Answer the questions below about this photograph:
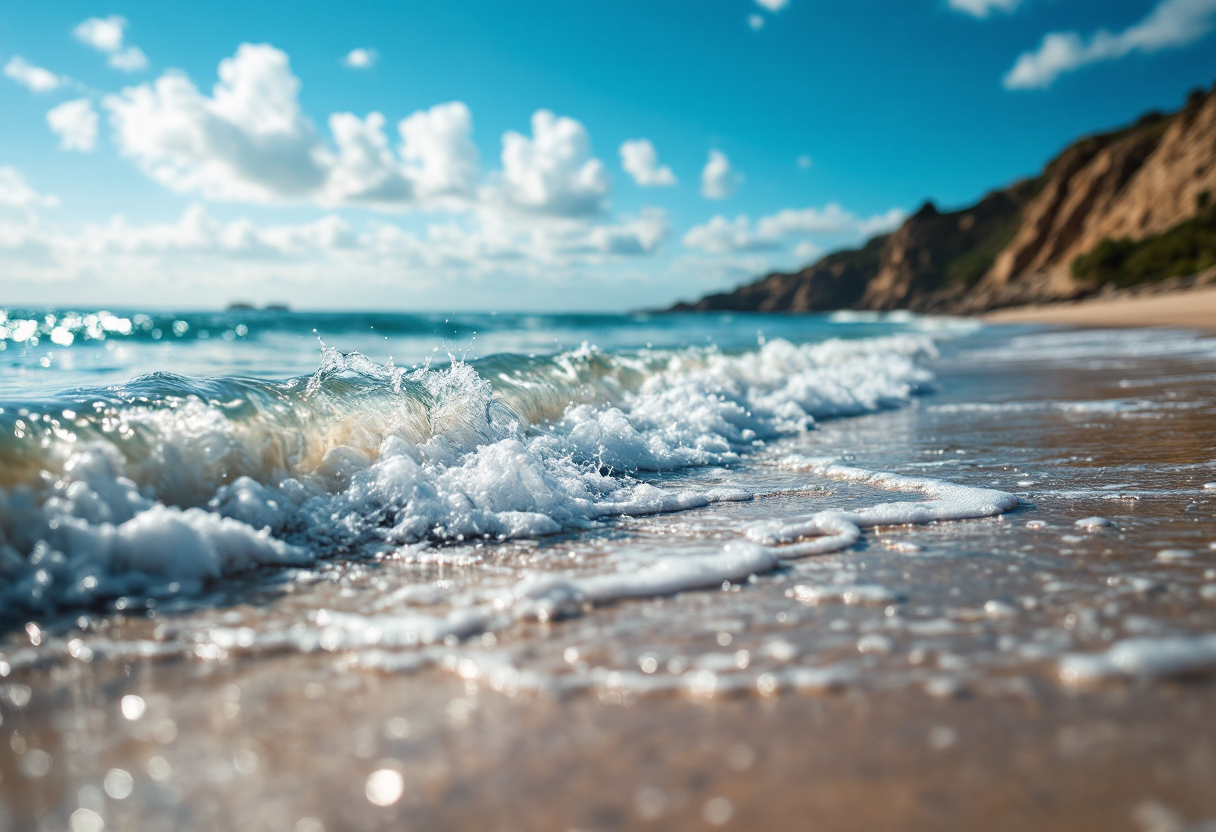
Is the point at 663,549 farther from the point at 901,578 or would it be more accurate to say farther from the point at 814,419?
the point at 814,419

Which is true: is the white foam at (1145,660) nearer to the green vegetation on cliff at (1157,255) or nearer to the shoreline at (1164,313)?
the shoreline at (1164,313)

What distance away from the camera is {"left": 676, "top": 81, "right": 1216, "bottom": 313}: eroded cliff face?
4594cm

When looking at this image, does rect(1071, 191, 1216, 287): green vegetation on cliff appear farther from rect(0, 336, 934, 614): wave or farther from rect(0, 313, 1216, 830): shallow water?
rect(0, 336, 934, 614): wave

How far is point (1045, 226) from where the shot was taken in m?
61.2

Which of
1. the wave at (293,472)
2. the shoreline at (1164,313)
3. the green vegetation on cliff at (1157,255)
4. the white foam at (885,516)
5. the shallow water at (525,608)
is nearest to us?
the shallow water at (525,608)

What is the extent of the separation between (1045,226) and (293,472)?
236ft

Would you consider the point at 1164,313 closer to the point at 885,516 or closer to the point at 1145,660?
the point at 885,516

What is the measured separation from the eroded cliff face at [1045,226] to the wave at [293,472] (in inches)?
2005

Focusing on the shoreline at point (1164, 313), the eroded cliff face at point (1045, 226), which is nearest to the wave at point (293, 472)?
the shoreline at point (1164, 313)

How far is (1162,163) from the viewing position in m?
47.3

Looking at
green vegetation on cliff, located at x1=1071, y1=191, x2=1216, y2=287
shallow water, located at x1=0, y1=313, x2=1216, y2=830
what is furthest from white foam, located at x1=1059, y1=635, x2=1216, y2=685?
green vegetation on cliff, located at x1=1071, y1=191, x2=1216, y2=287

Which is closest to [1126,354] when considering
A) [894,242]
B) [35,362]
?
[35,362]

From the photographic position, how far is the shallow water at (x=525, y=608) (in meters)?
1.52

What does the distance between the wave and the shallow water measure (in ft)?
0.06
